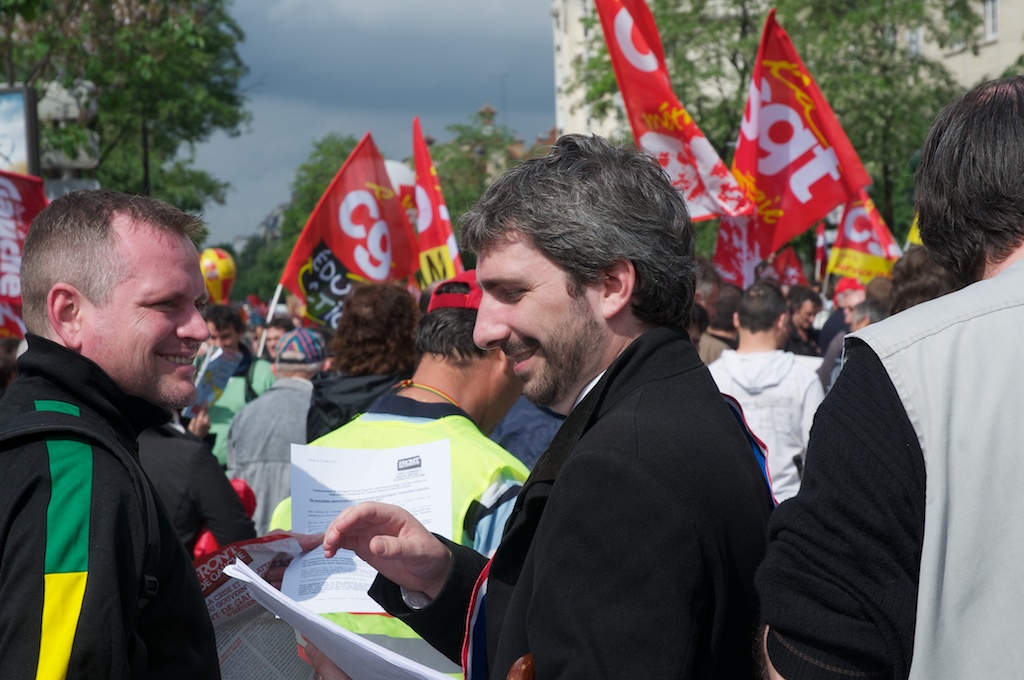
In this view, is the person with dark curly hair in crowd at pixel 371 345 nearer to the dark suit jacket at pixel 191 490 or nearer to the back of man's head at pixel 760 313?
the dark suit jacket at pixel 191 490

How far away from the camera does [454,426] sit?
3.15 metres

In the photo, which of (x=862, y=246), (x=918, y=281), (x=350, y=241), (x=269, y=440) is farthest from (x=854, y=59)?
(x=269, y=440)

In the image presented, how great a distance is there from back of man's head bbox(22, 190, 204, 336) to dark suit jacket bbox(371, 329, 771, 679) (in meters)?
1.15

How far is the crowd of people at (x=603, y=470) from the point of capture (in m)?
1.40

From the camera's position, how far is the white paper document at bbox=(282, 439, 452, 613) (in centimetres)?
279

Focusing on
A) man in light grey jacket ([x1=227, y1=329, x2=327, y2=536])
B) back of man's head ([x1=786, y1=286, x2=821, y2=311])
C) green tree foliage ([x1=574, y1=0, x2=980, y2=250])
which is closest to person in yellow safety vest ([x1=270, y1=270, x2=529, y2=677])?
man in light grey jacket ([x1=227, y1=329, x2=327, y2=536])

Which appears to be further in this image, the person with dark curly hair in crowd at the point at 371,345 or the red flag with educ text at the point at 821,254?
the red flag with educ text at the point at 821,254

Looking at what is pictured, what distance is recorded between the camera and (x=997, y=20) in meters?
35.2

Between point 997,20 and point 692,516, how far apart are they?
3839 centimetres

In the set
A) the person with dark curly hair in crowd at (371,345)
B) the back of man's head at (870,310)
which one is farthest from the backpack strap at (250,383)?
the back of man's head at (870,310)

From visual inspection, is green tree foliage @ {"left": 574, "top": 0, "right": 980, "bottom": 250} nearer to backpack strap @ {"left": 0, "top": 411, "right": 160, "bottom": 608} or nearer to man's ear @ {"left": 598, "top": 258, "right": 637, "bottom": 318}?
man's ear @ {"left": 598, "top": 258, "right": 637, "bottom": 318}

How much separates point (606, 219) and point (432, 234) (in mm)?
7422

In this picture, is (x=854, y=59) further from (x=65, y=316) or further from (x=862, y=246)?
(x=65, y=316)

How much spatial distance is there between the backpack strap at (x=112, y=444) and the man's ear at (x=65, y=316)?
260 mm
